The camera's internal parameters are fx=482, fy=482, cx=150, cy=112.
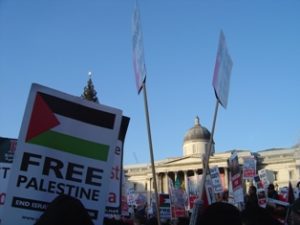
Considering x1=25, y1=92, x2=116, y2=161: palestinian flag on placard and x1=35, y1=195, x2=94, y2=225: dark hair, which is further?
x1=25, y1=92, x2=116, y2=161: palestinian flag on placard

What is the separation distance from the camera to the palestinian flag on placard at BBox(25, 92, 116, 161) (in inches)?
149

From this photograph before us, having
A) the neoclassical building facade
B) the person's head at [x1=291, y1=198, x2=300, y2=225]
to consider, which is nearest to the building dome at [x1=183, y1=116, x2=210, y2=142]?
the neoclassical building facade

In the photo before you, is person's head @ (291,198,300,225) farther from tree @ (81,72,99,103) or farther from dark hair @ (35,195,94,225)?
tree @ (81,72,99,103)

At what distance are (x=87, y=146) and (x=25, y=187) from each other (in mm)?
599

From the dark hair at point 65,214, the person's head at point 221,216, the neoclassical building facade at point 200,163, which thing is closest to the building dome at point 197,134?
the neoclassical building facade at point 200,163

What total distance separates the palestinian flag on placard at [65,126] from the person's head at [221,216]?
1.31 m

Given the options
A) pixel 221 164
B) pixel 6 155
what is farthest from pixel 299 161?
pixel 6 155

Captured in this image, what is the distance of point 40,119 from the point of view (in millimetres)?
3803

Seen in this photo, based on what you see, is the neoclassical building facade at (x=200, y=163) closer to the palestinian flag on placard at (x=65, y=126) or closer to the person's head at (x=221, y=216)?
the palestinian flag on placard at (x=65, y=126)

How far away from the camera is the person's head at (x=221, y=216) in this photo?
2781 mm

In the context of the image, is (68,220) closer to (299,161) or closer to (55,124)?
(55,124)

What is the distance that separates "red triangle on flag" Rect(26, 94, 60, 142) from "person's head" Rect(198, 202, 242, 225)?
1.56m

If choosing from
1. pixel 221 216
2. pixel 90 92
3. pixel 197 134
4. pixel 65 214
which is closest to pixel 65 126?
pixel 65 214

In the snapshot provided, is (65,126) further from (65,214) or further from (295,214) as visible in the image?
(295,214)
